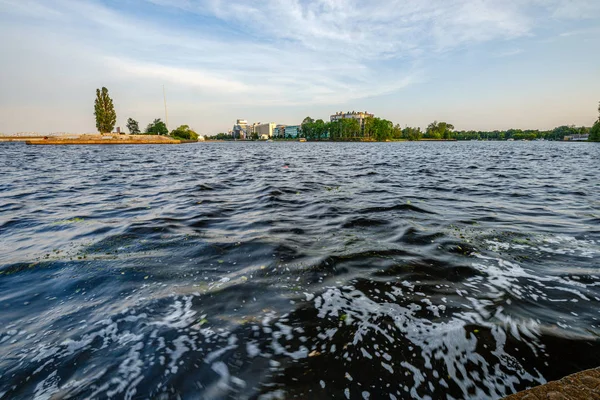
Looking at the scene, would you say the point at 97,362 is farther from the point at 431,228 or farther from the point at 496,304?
the point at 431,228

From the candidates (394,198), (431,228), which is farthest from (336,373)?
(394,198)

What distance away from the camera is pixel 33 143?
85.0 m

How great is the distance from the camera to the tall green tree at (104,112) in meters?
98.4

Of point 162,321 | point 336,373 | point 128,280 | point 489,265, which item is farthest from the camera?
point 489,265

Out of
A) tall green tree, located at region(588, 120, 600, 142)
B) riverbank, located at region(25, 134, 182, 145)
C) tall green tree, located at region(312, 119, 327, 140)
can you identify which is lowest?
riverbank, located at region(25, 134, 182, 145)

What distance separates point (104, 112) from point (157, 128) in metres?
46.4

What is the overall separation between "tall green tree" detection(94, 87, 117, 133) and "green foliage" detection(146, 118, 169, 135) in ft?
137

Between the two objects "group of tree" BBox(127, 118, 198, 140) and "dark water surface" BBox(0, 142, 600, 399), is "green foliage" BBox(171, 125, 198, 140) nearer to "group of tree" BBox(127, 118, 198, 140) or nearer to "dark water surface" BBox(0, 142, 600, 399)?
"group of tree" BBox(127, 118, 198, 140)

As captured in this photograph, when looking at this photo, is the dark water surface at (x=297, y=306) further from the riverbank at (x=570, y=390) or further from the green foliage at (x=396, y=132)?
the green foliage at (x=396, y=132)

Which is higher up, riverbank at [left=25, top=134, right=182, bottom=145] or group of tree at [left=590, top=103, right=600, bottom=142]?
group of tree at [left=590, top=103, right=600, bottom=142]

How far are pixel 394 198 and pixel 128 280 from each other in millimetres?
7800

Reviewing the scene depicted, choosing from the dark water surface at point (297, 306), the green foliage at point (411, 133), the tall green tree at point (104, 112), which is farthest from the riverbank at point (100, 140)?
the green foliage at point (411, 133)

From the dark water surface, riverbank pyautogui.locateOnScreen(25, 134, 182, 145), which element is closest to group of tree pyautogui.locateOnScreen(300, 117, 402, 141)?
riverbank pyautogui.locateOnScreen(25, 134, 182, 145)

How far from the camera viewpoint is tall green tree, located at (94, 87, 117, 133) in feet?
323
